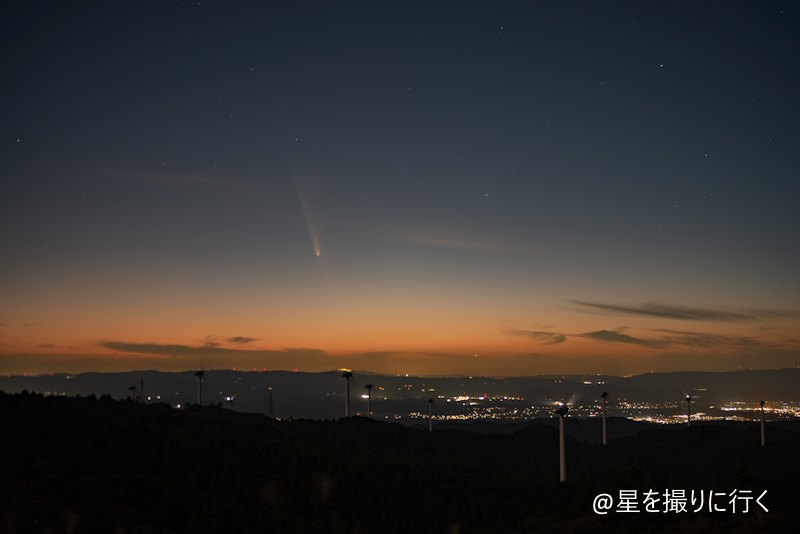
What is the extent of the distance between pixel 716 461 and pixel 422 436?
39.7 m

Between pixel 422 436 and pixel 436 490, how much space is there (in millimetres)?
49035

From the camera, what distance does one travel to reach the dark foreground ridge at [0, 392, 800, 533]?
116ft

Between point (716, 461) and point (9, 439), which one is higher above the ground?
point (9, 439)

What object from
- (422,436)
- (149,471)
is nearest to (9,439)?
(149,471)

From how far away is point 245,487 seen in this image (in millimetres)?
44000

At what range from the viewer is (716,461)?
94312 mm

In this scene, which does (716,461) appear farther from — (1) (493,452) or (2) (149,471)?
(2) (149,471)

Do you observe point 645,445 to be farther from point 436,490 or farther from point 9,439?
point 9,439

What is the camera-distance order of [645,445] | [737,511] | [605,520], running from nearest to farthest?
[605,520], [737,511], [645,445]

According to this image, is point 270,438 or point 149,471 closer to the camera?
point 149,471

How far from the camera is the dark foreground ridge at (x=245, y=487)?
116 feet

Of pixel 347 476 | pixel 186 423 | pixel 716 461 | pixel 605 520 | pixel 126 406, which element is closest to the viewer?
pixel 605 520

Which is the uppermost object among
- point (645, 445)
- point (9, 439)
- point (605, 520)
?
point (9, 439)

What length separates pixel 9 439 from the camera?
139ft
